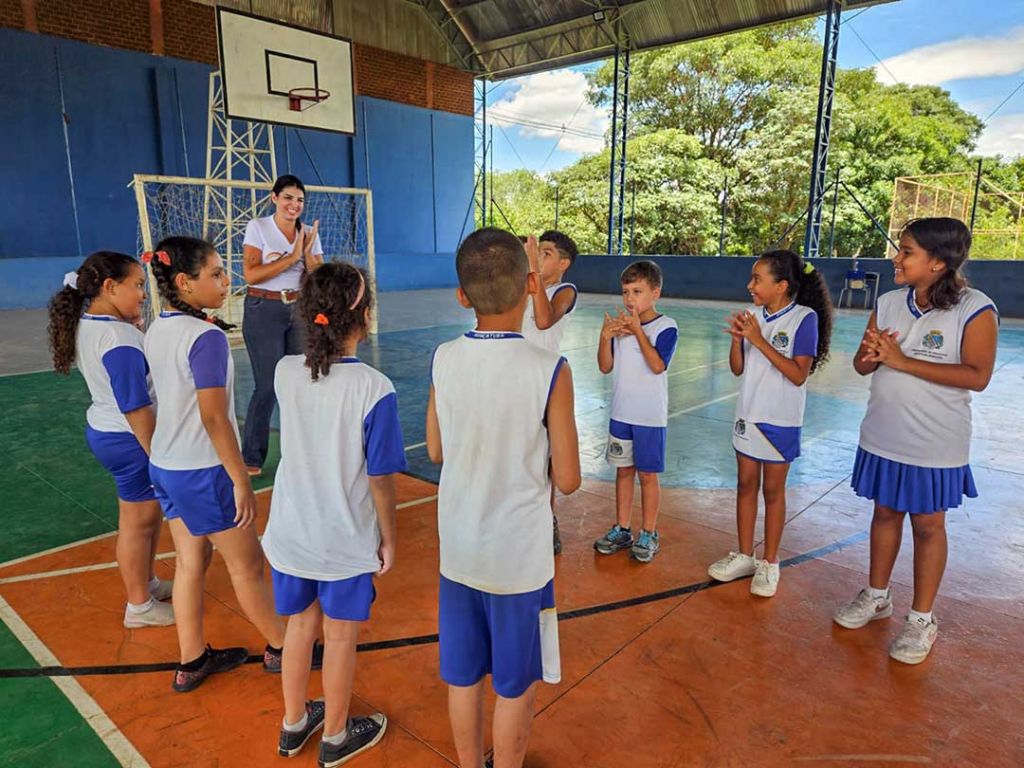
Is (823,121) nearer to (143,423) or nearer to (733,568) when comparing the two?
(733,568)

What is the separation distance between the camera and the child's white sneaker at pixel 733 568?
9.04 feet

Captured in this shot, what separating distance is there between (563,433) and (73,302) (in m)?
1.72

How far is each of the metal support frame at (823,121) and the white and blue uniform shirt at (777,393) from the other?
11.4 m

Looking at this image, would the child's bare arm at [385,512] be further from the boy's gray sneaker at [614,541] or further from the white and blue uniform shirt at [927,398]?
the white and blue uniform shirt at [927,398]

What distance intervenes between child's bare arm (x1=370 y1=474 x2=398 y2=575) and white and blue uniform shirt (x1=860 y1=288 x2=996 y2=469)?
1.70 m

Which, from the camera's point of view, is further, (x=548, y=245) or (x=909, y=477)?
(x=548, y=245)

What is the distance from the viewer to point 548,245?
2.80 metres

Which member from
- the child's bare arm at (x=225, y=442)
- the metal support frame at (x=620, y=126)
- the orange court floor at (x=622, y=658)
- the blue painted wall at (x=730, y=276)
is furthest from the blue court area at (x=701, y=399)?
the metal support frame at (x=620, y=126)

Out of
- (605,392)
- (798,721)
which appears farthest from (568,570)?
(605,392)

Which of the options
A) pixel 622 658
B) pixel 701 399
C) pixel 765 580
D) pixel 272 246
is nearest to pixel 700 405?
pixel 701 399

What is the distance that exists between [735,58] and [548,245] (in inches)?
886

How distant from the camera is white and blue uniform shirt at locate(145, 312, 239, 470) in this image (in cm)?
184

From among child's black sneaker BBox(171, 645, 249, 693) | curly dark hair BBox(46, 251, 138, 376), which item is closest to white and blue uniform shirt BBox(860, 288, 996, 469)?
child's black sneaker BBox(171, 645, 249, 693)

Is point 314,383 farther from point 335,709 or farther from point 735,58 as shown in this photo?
point 735,58
